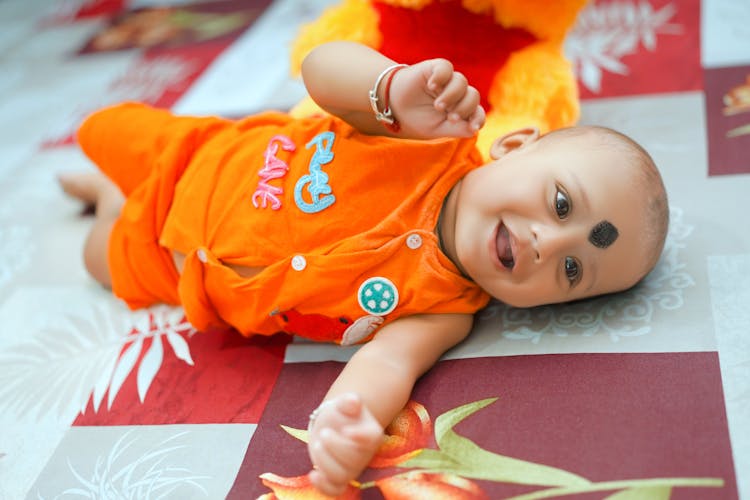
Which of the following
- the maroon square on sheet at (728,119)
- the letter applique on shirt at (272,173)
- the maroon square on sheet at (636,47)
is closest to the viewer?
the letter applique on shirt at (272,173)

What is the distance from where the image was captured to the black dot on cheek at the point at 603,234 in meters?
0.75

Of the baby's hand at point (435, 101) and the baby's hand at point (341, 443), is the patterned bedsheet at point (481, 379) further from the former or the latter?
the baby's hand at point (435, 101)

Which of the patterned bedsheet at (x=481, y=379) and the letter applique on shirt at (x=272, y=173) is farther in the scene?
the letter applique on shirt at (x=272, y=173)

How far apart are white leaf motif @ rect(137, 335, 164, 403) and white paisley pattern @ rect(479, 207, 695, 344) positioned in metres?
0.38

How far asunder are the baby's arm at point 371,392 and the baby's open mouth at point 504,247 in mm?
85

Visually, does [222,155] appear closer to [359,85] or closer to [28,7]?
[359,85]

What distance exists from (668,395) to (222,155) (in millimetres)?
569

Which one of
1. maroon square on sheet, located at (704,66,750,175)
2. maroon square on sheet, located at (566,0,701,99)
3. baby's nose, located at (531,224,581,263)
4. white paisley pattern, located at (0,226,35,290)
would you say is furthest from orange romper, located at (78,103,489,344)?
maroon square on sheet, located at (566,0,701,99)

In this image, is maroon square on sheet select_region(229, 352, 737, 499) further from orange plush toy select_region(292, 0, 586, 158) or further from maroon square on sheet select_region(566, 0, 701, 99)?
maroon square on sheet select_region(566, 0, 701, 99)

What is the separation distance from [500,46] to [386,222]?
391 mm

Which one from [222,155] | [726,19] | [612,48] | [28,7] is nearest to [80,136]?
[222,155]

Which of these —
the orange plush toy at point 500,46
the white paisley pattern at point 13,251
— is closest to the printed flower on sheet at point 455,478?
the orange plush toy at point 500,46

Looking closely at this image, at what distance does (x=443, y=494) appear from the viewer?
26.0 inches

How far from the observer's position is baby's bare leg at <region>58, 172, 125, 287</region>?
3.37 ft
